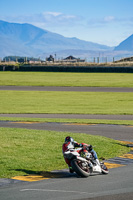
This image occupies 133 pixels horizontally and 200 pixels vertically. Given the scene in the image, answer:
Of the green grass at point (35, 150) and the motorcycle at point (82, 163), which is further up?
the motorcycle at point (82, 163)

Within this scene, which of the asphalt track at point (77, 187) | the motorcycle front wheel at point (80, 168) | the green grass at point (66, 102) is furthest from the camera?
the green grass at point (66, 102)

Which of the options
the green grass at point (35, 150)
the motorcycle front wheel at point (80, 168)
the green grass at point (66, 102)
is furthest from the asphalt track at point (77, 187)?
the green grass at point (66, 102)

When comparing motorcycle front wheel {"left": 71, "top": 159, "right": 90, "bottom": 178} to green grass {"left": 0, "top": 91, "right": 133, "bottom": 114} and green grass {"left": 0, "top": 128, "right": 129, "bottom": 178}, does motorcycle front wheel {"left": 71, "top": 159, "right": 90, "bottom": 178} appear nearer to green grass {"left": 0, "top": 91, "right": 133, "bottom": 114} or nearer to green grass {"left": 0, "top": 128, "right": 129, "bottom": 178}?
green grass {"left": 0, "top": 128, "right": 129, "bottom": 178}

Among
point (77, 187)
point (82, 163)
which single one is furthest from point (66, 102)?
point (77, 187)

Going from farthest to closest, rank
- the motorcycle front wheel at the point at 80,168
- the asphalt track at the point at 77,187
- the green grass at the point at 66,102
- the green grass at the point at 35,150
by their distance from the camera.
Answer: the green grass at the point at 66,102, the green grass at the point at 35,150, the motorcycle front wheel at the point at 80,168, the asphalt track at the point at 77,187

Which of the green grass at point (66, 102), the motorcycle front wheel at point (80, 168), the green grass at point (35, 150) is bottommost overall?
the green grass at point (66, 102)

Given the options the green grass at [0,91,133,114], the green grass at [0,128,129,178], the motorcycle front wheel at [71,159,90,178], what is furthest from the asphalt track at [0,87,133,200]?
the green grass at [0,91,133,114]

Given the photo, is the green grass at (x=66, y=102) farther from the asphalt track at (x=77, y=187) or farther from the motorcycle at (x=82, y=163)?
the motorcycle at (x=82, y=163)

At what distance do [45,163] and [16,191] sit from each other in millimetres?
4216

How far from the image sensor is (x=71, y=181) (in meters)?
14.6

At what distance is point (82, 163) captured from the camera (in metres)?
14.9

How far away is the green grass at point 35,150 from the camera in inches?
660

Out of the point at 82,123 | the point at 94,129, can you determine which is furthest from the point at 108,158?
the point at 82,123

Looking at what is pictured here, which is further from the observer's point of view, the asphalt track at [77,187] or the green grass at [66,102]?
the green grass at [66,102]
